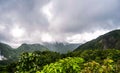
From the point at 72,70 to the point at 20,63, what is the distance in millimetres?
33691

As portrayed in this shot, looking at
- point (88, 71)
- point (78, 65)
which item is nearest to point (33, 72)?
point (78, 65)

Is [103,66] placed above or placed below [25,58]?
below

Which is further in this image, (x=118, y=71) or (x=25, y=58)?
(x=25, y=58)

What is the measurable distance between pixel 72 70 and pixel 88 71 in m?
6.83

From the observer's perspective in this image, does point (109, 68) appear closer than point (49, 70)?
Yes

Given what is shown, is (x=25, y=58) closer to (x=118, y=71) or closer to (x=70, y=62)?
(x=70, y=62)

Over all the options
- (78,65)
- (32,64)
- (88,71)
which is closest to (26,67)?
(32,64)

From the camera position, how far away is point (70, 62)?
35250 mm

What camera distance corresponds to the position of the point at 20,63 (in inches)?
2608

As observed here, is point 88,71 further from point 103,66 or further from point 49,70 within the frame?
point 49,70

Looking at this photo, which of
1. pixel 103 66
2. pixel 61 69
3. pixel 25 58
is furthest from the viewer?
pixel 25 58

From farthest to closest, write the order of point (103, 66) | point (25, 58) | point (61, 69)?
point (25, 58)
point (61, 69)
point (103, 66)

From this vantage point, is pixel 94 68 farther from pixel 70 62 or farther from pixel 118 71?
pixel 70 62

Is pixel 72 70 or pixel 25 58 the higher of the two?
pixel 25 58
